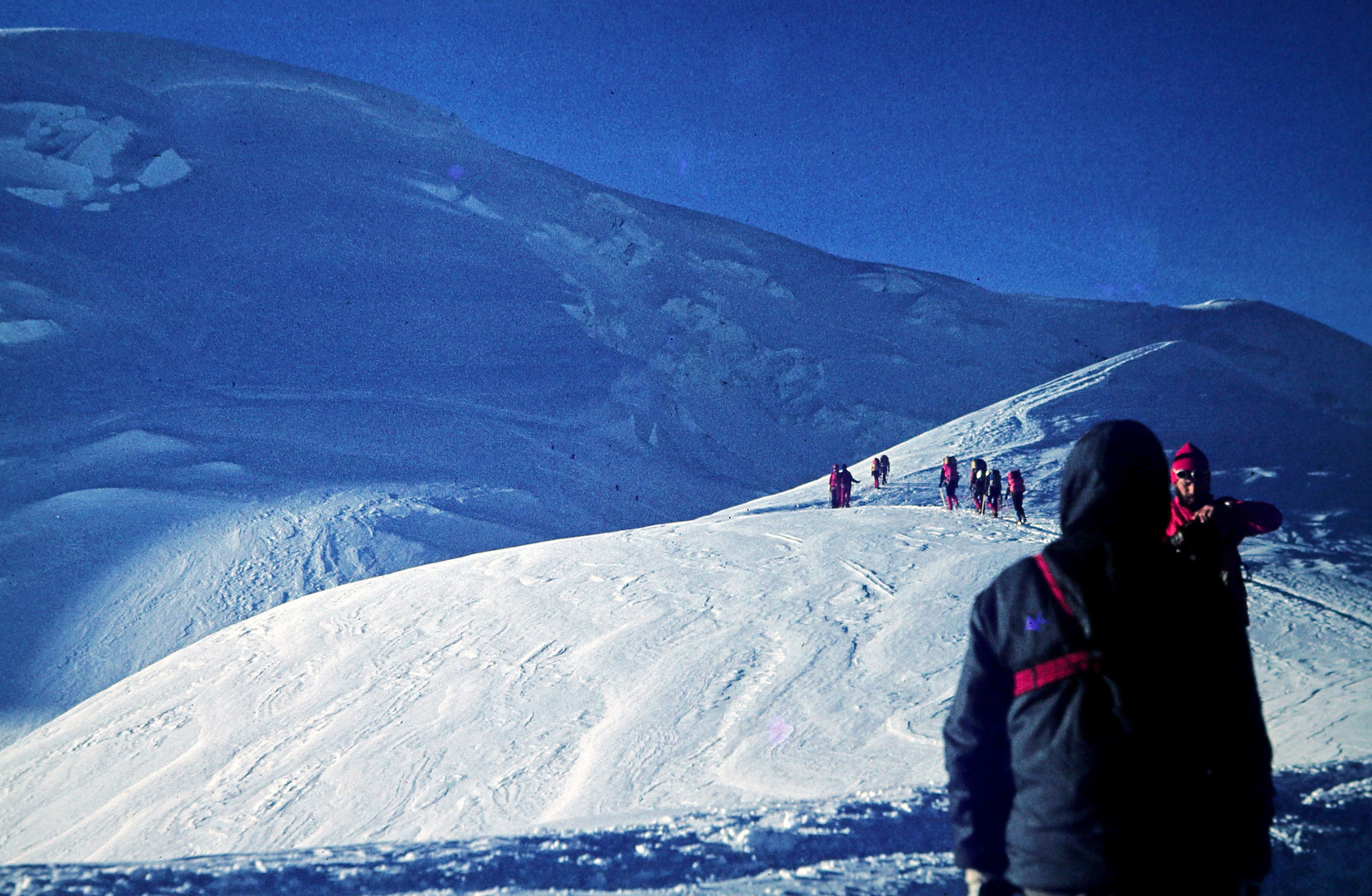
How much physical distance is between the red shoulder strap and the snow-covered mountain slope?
2.40m

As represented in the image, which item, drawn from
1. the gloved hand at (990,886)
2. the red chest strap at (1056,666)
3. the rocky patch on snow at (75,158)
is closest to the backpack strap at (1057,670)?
the red chest strap at (1056,666)

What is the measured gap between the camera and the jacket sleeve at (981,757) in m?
1.66

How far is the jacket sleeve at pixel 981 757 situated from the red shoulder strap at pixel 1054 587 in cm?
13

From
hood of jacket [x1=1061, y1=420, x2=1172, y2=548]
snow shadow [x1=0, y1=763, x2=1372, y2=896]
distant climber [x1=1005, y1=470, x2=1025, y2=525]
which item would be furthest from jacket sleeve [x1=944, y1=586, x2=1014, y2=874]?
distant climber [x1=1005, y1=470, x2=1025, y2=525]

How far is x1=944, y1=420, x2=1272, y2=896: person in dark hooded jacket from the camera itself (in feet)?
4.92

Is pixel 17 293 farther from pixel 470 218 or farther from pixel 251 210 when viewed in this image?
pixel 470 218

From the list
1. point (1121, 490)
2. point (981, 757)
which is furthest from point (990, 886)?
point (1121, 490)

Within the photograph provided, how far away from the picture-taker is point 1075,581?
1604mm

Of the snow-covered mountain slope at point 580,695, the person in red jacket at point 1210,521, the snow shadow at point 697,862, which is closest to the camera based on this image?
the person in red jacket at point 1210,521

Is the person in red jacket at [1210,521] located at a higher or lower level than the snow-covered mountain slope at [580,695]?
higher

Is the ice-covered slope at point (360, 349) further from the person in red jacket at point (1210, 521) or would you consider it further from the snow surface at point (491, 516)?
the person in red jacket at point (1210, 521)

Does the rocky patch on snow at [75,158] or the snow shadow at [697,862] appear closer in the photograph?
the snow shadow at [697,862]

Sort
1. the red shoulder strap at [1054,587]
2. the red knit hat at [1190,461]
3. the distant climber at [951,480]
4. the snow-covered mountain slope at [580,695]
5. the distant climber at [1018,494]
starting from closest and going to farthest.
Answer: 1. the red shoulder strap at [1054,587]
2. the red knit hat at [1190,461]
3. the snow-covered mountain slope at [580,695]
4. the distant climber at [1018,494]
5. the distant climber at [951,480]

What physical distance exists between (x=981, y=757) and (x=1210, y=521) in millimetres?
2156
